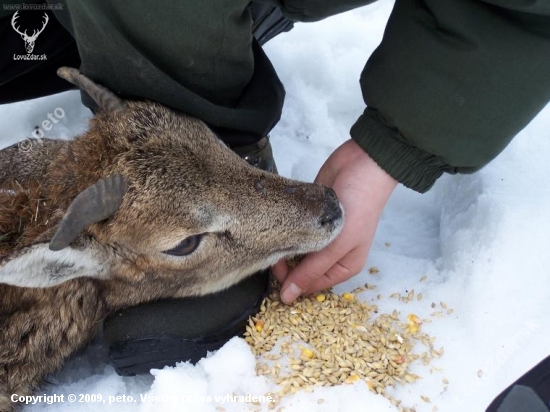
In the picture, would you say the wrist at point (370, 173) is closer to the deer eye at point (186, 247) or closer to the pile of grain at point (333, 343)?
the pile of grain at point (333, 343)

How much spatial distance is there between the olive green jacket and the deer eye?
71 centimetres

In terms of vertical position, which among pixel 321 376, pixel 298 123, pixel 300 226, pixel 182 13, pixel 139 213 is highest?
pixel 182 13

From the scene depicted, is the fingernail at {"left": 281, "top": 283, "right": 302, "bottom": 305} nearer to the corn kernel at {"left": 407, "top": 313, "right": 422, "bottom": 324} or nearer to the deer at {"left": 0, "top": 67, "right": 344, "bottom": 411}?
the deer at {"left": 0, "top": 67, "right": 344, "bottom": 411}

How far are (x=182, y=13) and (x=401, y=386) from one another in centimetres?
221

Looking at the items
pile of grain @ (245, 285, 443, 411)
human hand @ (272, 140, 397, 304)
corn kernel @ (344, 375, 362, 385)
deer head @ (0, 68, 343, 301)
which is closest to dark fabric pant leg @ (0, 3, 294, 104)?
deer head @ (0, 68, 343, 301)

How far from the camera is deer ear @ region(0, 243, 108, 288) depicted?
3393 millimetres

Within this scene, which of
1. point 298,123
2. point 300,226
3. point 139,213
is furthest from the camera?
point 298,123

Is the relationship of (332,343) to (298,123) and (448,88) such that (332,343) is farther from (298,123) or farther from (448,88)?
(298,123)

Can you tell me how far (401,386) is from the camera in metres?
3.62

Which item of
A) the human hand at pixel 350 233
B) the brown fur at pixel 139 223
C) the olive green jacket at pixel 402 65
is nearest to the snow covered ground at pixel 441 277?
the human hand at pixel 350 233

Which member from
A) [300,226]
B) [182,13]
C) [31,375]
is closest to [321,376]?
[300,226]

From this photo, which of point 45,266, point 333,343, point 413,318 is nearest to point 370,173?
point 413,318

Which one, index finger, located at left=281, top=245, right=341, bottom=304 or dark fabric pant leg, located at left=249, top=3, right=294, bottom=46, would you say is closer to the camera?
index finger, located at left=281, top=245, right=341, bottom=304

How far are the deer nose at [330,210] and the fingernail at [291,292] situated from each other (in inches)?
17.3
